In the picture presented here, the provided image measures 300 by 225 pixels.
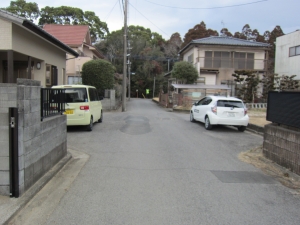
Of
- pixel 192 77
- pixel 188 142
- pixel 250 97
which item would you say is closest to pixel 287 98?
pixel 188 142

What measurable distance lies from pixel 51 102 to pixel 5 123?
1907 millimetres

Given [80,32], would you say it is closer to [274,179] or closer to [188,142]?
[188,142]

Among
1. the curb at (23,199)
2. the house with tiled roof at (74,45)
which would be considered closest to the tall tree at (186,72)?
the house with tiled roof at (74,45)

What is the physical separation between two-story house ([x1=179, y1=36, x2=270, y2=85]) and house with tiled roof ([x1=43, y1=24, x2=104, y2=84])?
11.6m

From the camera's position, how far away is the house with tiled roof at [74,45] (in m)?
27.1

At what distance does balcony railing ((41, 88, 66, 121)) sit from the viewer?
558 cm

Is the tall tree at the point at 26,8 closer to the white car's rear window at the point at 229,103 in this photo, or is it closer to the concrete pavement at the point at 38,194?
the white car's rear window at the point at 229,103

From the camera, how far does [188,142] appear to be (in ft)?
31.6

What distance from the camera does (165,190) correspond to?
16.5 ft

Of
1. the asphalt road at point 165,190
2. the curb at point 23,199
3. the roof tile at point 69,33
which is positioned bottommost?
the asphalt road at point 165,190

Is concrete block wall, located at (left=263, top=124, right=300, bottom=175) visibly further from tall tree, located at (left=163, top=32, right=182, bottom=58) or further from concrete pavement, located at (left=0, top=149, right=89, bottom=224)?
tall tree, located at (left=163, top=32, right=182, bottom=58)

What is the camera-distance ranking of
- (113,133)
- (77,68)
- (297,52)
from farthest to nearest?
(77,68), (297,52), (113,133)

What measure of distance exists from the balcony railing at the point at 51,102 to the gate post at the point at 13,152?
1194 mm

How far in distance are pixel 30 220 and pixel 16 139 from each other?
3.93 ft
